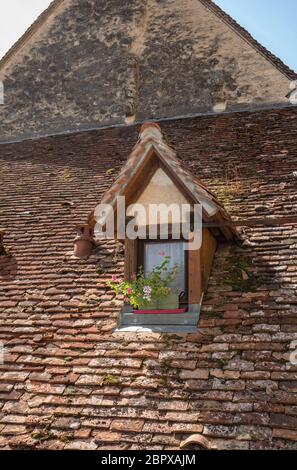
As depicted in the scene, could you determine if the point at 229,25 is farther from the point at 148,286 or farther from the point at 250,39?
the point at 148,286

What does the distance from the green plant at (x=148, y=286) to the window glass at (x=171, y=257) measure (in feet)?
0.22

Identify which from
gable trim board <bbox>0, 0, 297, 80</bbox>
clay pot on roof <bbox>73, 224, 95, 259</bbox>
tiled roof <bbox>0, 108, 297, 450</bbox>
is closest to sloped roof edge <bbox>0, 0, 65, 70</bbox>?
gable trim board <bbox>0, 0, 297, 80</bbox>

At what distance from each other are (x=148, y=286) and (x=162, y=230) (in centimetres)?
59

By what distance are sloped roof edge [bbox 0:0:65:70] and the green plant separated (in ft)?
23.6

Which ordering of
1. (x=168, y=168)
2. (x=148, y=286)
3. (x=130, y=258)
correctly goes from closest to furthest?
(x=148, y=286) < (x=168, y=168) < (x=130, y=258)

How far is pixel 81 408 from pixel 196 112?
6.28 metres

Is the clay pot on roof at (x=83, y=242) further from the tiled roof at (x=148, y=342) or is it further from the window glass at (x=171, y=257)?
the window glass at (x=171, y=257)

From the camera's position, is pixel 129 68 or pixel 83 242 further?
pixel 129 68

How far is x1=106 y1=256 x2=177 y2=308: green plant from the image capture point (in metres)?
4.49

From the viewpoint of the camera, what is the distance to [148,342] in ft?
13.9

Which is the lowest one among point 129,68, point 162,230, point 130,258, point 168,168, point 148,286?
point 148,286

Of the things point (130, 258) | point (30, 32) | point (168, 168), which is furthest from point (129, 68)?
point (130, 258)

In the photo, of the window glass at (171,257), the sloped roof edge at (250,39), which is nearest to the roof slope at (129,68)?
the sloped roof edge at (250,39)
